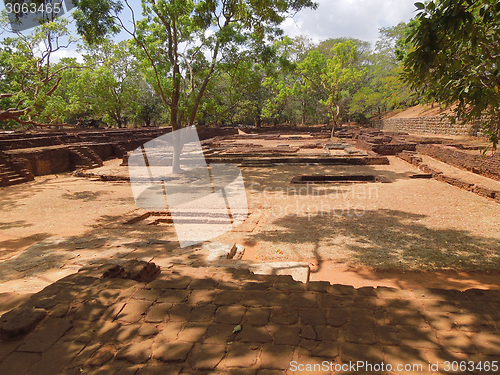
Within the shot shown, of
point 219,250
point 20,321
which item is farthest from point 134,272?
point 219,250

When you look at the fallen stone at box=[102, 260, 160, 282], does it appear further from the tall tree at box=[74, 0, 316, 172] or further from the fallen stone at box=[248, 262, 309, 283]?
the tall tree at box=[74, 0, 316, 172]

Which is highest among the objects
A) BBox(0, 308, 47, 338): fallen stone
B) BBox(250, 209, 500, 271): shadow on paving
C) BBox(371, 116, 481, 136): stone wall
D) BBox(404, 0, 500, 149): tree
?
BBox(404, 0, 500, 149): tree

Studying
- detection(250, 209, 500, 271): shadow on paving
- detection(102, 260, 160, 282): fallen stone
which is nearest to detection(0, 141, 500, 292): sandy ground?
detection(250, 209, 500, 271): shadow on paving

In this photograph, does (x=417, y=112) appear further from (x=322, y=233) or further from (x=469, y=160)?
(x=322, y=233)

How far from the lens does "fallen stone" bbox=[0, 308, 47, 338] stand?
206 cm

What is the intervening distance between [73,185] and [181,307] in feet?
33.6

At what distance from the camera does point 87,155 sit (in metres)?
14.9

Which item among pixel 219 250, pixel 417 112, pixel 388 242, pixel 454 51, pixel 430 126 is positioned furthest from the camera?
pixel 417 112

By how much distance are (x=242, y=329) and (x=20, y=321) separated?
163 centimetres

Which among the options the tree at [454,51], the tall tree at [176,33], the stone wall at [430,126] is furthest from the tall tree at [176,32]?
the stone wall at [430,126]

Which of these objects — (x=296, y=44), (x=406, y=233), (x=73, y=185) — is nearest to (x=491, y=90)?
(x=406, y=233)

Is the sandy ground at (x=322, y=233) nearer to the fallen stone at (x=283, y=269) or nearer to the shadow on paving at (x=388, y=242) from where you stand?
the shadow on paving at (x=388, y=242)

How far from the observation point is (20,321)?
2.12 m

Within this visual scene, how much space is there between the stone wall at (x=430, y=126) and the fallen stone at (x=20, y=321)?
723 inches
